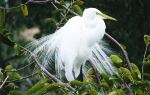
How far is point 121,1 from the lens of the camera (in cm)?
501

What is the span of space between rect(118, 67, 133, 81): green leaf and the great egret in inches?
26.3

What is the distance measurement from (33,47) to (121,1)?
218 centimetres

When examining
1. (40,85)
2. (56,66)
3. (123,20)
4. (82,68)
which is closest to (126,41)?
(123,20)

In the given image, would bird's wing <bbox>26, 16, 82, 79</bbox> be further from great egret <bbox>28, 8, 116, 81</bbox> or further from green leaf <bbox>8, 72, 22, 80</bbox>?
green leaf <bbox>8, 72, 22, 80</bbox>

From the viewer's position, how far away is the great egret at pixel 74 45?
293 centimetres

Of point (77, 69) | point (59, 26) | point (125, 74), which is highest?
point (59, 26)

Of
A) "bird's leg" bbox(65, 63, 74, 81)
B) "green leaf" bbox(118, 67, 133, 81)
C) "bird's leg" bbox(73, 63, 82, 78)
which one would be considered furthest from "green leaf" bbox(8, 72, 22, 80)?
"bird's leg" bbox(73, 63, 82, 78)

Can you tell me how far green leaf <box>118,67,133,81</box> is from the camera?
7.01 ft

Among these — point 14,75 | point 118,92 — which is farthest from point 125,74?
point 14,75

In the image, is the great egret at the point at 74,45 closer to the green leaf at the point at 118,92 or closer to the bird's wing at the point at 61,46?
the bird's wing at the point at 61,46

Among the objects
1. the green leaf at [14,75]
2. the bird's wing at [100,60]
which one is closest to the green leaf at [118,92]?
the green leaf at [14,75]

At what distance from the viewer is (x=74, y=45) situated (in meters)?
3.04

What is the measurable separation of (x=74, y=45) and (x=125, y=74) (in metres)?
0.92

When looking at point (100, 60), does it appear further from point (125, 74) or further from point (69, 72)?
point (125, 74)
